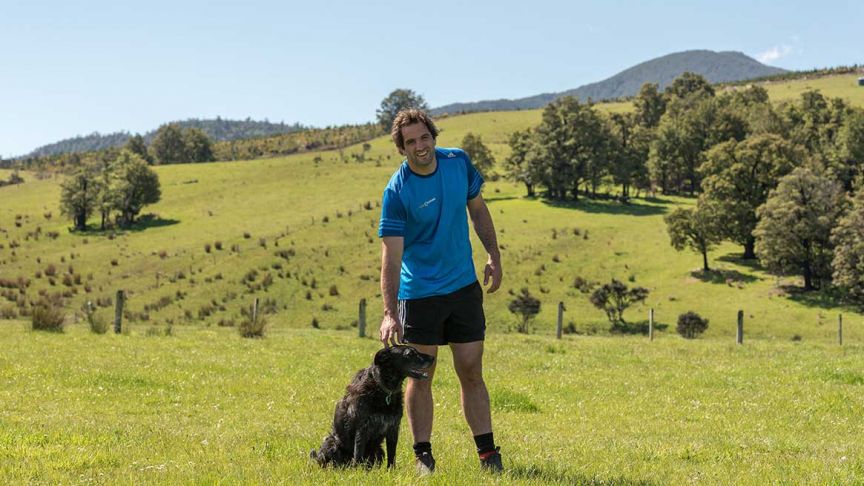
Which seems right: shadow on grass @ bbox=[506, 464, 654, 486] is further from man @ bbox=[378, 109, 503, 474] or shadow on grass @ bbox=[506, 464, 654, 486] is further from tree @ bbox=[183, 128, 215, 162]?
tree @ bbox=[183, 128, 215, 162]

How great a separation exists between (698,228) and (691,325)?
57.8 feet

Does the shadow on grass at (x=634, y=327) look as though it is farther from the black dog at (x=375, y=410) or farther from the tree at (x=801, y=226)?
the black dog at (x=375, y=410)

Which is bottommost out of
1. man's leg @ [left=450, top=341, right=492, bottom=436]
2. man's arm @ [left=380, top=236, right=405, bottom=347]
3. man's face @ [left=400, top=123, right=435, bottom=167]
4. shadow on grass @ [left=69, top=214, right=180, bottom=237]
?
shadow on grass @ [left=69, top=214, right=180, bottom=237]

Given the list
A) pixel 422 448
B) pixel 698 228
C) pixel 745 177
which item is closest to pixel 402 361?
pixel 422 448

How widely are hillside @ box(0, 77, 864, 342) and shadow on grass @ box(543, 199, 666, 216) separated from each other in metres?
0.34

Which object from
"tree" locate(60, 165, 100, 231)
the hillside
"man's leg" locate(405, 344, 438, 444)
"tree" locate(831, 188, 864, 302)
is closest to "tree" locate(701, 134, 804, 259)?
the hillside

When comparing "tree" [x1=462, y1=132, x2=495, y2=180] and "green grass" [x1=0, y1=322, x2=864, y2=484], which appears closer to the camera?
"green grass" [x1=0, y1=322, x2=864, y2=484]

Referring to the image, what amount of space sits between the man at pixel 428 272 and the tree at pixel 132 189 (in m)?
84.9

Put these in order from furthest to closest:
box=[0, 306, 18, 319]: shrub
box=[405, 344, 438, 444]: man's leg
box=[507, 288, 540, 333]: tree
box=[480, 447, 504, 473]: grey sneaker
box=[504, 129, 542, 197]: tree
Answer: box=[504, 129, 542, 197]: tree, box=[507, 288, 540, 333]: tree, box=[0, 306, 18, 319]: shrub, box=[405, 344, 438, 444]: man's leg, box=[480, 447, 504, 473]: grey sneaker

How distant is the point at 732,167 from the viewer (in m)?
63.9

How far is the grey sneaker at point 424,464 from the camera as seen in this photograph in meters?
6.16

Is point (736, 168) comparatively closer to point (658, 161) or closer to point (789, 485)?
point (658, 161)

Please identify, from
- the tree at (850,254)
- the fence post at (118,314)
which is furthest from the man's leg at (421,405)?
the tree at (850,254)

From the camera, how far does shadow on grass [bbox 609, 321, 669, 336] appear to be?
45.8 m
